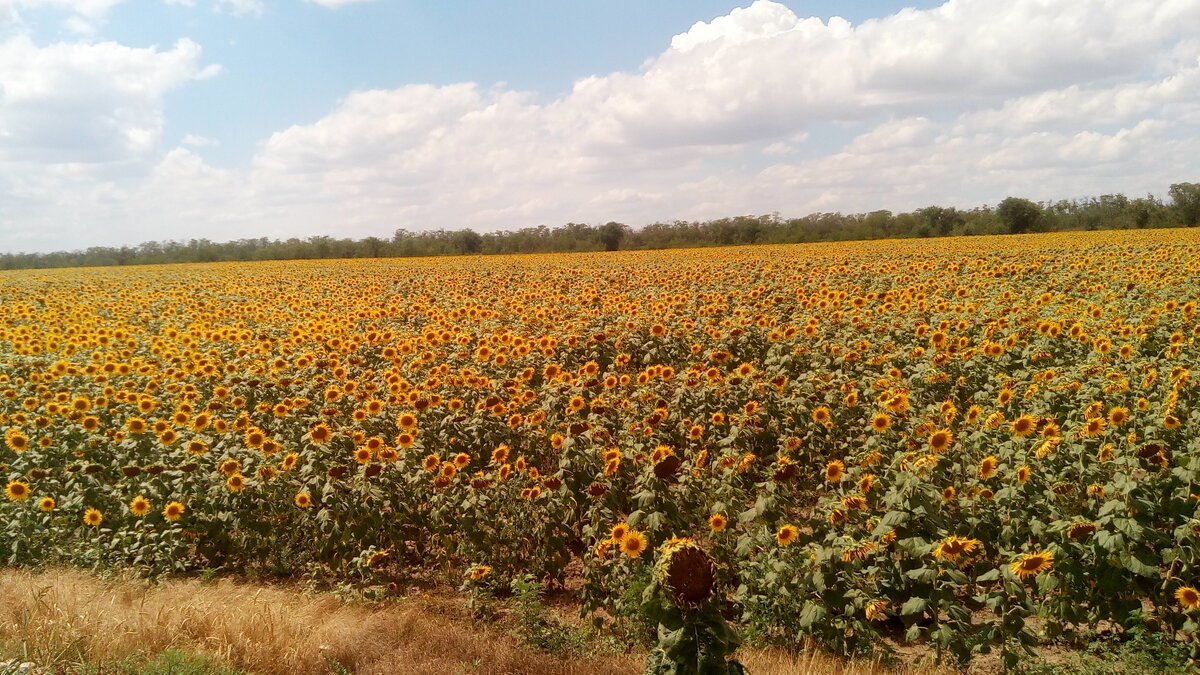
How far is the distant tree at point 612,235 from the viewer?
5844 centimetres

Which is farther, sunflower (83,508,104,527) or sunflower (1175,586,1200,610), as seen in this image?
sunflower (83,508,104,527)

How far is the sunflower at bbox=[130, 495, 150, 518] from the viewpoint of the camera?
479 cm

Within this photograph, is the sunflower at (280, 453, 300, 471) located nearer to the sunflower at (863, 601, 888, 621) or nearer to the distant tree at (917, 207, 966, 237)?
the sunflower at (863, 601, 888, 621)

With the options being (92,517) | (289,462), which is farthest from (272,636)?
(92,517)

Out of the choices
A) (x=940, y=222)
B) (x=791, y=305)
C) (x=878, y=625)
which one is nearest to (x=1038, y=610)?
(x=878, y=625)

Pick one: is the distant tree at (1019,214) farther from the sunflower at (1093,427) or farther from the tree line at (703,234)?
the sunflower at (1093,427)

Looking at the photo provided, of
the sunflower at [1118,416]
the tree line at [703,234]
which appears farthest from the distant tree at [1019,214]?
the sunflower at [1118,416]

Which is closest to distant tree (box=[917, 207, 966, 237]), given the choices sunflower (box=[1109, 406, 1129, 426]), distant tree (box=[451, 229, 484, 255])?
distant tree (box=[451, 229, 484, 255])

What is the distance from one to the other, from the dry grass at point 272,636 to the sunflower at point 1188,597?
1.34m

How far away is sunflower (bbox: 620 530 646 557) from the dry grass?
1.74 ft

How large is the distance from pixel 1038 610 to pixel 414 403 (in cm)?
468

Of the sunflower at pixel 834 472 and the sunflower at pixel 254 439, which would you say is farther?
the sunflower at pixel 254 439

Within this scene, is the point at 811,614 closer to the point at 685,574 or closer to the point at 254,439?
the point at 685,574

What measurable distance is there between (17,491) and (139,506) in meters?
0.96
